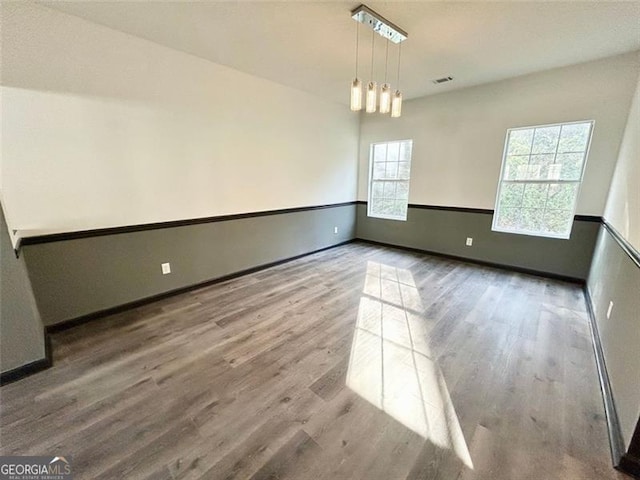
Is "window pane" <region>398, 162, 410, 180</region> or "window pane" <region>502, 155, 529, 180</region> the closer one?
"window pane" <region>502, 155, 529, 180</region>

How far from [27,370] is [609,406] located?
145 inches

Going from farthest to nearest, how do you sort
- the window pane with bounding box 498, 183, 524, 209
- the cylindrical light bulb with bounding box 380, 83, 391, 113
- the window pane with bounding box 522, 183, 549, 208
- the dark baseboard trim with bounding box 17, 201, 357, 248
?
the window pane with bounding box 498, 183, 524, 209
the window pane with bounding box 522, 183, 549, 208
the cylindrical light bulb with bounding box 380, 83, 391, 113
the dark baseboard trim with bounding box 17, 201, 357, 248

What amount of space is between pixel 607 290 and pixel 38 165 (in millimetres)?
4719

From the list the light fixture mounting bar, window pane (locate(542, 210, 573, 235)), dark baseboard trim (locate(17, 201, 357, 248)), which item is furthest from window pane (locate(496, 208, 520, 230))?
dark baseboard trim (locate(17, 201, 357, 248))

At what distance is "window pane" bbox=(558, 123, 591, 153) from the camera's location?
10.5 ft

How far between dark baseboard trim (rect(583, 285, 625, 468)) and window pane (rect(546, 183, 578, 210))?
5.37ft

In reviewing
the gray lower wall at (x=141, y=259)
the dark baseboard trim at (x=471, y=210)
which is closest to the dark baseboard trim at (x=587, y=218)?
the dark baseboard trim at (x=471, y=210)

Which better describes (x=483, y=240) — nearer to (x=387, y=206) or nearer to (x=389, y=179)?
(x=387, y=206)

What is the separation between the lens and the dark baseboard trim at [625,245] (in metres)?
1.64

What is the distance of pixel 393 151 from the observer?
4926 mm

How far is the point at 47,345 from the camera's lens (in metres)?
2.07

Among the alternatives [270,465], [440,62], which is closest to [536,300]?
[440,62]

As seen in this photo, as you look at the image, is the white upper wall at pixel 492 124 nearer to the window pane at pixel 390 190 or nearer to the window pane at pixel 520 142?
the window pane at pixel 520 142

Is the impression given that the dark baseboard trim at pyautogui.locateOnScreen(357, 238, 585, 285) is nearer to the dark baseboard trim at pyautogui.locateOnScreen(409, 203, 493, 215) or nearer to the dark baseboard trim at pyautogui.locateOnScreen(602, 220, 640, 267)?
the dark baseboard trim at pyautogui.locateOnScreen(409, 203, 493, 215)
